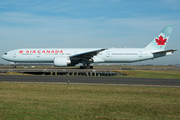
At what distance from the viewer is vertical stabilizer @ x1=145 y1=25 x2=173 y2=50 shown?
3834 cm

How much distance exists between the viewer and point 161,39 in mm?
38406

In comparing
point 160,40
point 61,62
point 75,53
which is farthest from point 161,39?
point 61,62

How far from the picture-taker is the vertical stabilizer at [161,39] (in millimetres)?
38344

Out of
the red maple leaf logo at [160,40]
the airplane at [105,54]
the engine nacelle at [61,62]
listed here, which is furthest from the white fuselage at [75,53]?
the engine nacelle at [61,62]

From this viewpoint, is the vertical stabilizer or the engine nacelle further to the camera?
the vertical stabilizer

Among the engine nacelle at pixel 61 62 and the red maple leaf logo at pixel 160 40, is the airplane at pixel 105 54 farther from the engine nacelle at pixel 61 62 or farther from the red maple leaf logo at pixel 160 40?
the engine nacelle at pixel 61 62

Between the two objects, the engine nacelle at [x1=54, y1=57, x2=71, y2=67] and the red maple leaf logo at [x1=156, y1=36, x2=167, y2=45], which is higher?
the red maple leaf logo at [x1=156, y1=36, x2=167, y2=45]

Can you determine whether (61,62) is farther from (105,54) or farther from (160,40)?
(160,40)

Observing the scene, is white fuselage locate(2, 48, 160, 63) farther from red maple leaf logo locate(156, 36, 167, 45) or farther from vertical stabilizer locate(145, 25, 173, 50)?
red maple leaf logo locate(156, 36, 167, 45)

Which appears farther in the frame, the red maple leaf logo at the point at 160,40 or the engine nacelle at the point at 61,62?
the red maple leaf logo at the point at 160,40

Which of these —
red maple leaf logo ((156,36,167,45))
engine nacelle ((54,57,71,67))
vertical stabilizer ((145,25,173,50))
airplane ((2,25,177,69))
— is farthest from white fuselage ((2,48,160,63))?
engine nacelle ((54,57,71,67))

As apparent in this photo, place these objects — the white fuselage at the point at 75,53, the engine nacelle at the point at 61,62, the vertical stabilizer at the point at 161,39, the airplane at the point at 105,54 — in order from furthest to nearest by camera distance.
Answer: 1. the vertical stabilizer at the point at 161,39
2. the white fuselage at the point at 75,53
3. the airplane at the point at 105,54
4. the engine nacelle at the point at 61,62

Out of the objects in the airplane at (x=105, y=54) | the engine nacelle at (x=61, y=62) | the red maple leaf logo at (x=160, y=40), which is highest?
the red maple leaf logo at (x=160, y=40)

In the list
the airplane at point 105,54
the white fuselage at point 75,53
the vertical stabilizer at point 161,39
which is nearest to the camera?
the airplane at point 105,54
